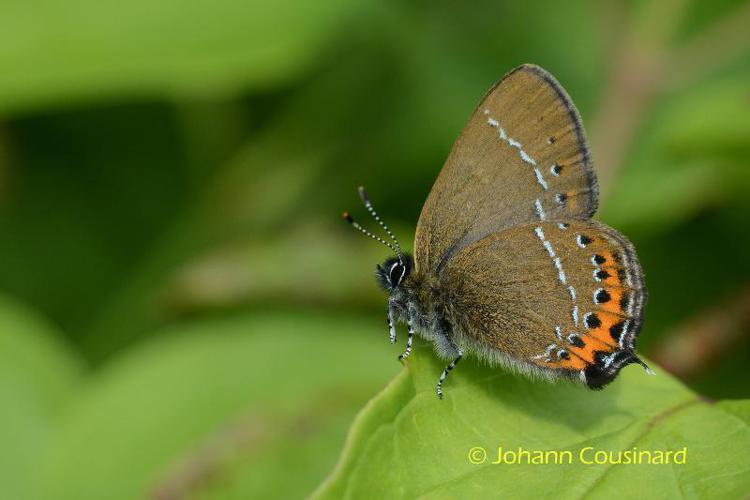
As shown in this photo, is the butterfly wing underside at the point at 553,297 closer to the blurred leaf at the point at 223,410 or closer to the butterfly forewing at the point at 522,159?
the butterfly forewing at the point at 522,159

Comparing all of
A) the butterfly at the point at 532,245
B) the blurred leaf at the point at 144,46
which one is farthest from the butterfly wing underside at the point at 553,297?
the blurred leaf at the point at 144,46

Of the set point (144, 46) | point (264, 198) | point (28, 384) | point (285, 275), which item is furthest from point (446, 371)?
point (264, 198)

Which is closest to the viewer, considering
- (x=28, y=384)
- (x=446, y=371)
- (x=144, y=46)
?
(x=446, y=371)

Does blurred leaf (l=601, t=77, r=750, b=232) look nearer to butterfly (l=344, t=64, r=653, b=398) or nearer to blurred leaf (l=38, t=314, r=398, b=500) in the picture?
butterfly (l=344, t=64, r=653, b=398)

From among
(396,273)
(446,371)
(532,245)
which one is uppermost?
(396,273)

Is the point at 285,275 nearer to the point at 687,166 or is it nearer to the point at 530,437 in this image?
the point at 687,166

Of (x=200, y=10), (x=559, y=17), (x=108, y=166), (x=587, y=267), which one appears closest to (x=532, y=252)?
(x=587, y=267)
